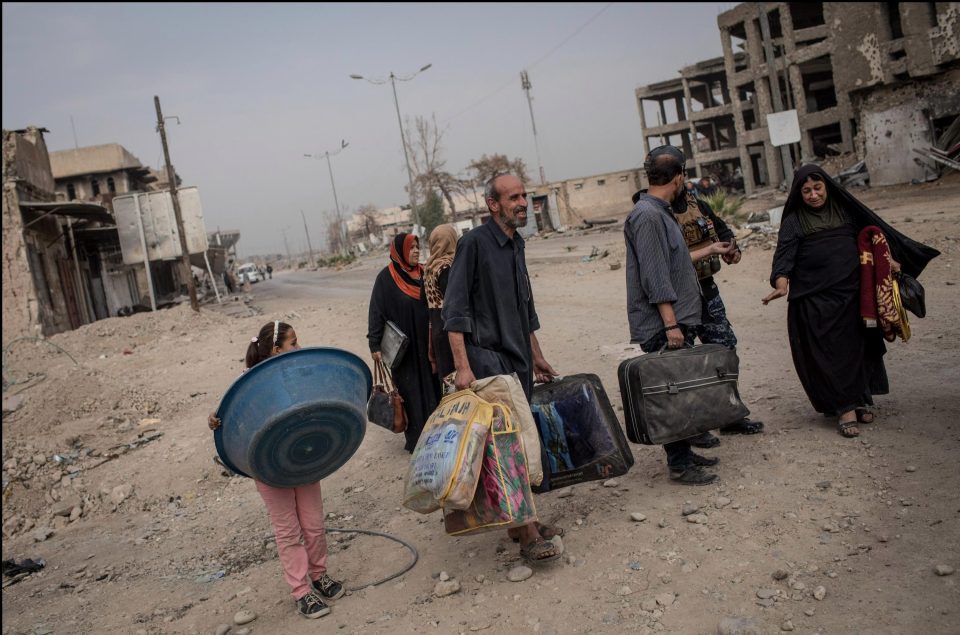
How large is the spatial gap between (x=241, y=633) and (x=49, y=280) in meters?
18.5

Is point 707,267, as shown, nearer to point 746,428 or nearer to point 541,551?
point 746,428

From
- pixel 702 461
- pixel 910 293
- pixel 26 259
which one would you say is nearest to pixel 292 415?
pixel 702 461

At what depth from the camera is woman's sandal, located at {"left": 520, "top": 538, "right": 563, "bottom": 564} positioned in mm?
3230

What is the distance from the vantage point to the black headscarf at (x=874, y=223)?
13.6ft

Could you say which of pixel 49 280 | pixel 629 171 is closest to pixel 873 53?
pixel 49 280

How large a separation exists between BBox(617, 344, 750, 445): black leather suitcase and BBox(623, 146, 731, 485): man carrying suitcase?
0.13m

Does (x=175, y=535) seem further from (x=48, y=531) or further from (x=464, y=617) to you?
(x=464, y=617)

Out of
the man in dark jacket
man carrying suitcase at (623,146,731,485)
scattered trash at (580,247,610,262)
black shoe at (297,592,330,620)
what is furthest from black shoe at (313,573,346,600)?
scattered trash at (580,247,610,262)

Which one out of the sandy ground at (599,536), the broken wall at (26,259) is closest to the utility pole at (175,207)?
the broken wall at (26,259)

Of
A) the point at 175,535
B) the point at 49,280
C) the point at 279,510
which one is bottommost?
the point at 175,535

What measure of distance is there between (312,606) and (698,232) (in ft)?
9.32

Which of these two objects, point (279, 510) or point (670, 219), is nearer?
point (279, 510)

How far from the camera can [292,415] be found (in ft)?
9.81

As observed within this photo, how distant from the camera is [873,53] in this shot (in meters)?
18.9
